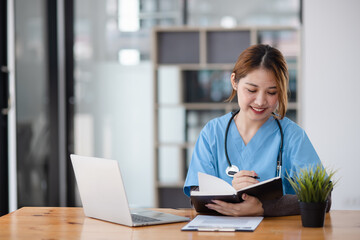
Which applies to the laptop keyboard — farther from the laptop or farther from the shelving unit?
the shelving unit

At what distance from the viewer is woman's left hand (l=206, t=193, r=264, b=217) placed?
70.1 inches

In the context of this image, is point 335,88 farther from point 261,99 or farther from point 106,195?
point 106,195

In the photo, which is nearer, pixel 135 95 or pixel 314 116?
pixel 314 116

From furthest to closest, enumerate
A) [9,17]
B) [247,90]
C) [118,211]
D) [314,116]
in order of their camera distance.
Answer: [314,116]
[9,17]
[247,90]
[118,211]

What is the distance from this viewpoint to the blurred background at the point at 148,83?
14.0 ft

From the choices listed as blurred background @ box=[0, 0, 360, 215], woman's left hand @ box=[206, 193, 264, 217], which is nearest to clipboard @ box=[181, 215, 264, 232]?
woman's left hand @ box=[206, 193, 264, 217]

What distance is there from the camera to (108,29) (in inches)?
192

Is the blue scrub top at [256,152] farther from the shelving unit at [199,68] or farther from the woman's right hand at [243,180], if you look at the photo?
the shelving unit at [199,68]

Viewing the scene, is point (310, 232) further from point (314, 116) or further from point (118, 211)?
point (314, 116)

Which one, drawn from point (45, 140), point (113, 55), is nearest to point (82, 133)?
point (45, 140)

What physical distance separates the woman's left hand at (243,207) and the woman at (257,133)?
10cm

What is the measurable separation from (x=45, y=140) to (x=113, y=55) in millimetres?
967

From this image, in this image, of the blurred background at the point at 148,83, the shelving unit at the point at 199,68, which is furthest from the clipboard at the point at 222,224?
the shelving unit at the point at 199,68

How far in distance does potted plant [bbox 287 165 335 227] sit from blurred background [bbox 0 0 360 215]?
2.62 metres
